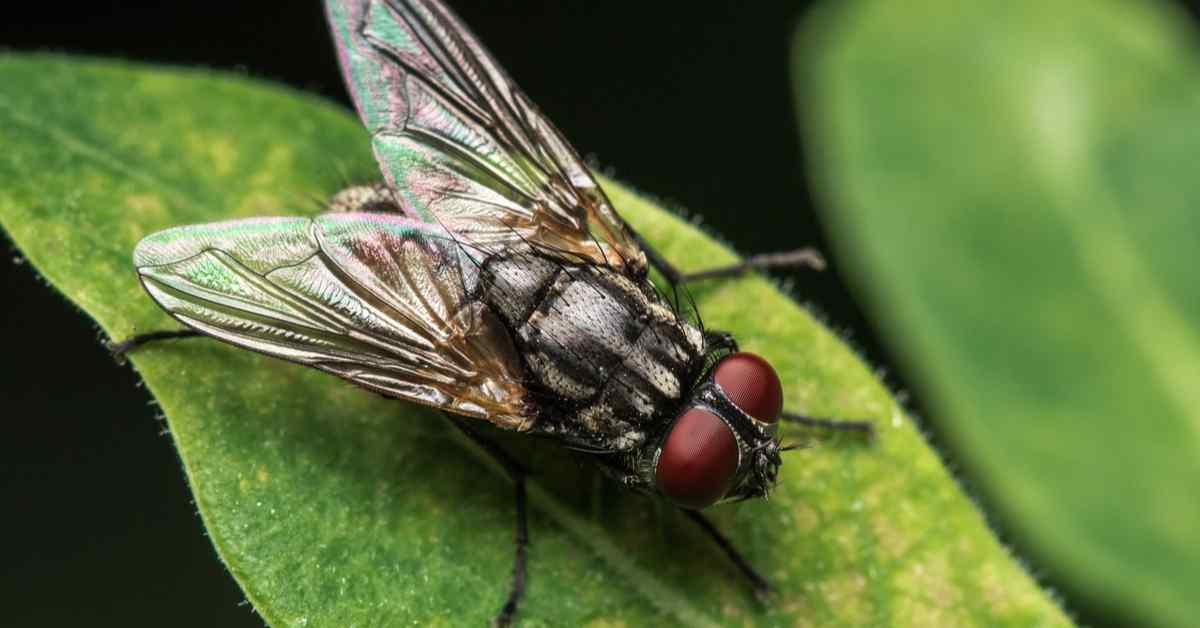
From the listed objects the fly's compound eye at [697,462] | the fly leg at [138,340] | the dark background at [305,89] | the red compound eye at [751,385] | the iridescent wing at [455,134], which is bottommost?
the dark background at [305,89]

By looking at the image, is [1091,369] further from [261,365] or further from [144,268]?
[144,268]

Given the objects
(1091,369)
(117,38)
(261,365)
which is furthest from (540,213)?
(117,38)

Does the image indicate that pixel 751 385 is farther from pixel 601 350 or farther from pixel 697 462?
pixel 601 350

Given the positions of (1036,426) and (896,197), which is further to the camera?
(896,197)

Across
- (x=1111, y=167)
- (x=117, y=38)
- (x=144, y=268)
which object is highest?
(x=144, y=268)

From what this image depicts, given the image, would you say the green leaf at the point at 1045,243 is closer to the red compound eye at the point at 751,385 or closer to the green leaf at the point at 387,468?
the green leaf at the point at 387,468

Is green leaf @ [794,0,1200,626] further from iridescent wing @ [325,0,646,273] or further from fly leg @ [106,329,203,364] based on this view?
fly leg @ [106,329,203,364]

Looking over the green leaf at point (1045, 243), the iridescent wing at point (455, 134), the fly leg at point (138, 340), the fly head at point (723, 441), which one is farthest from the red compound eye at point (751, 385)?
the fly leg at point (138, 340)
